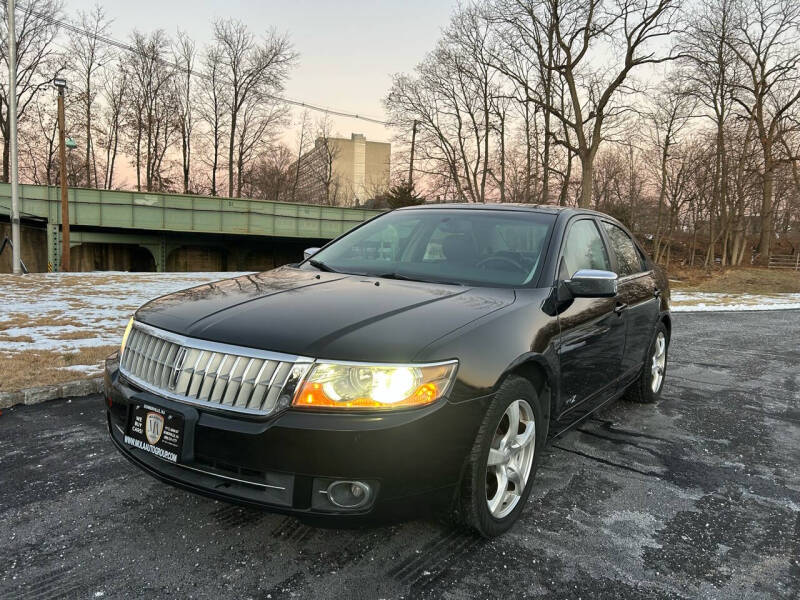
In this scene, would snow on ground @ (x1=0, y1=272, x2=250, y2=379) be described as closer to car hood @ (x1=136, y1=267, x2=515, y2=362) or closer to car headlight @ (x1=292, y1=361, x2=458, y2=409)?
car hood @ (x1=136, y1=267, x2=515, y2=362)

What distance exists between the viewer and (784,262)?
39156 mm

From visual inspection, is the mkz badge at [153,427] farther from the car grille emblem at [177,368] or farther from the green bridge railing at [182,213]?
the green bridge railing at [182,213]

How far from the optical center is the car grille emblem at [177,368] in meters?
Result: 2.23

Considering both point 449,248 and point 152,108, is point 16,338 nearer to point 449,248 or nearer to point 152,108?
point 449,248

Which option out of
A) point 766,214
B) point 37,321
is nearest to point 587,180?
point 766,214

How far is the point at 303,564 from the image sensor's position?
7.47 ft

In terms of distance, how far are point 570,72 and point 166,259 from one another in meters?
25.7

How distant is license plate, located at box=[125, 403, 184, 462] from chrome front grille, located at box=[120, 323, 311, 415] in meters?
0.08

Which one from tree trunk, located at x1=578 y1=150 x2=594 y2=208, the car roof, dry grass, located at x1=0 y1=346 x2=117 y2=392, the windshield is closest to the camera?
the windshield

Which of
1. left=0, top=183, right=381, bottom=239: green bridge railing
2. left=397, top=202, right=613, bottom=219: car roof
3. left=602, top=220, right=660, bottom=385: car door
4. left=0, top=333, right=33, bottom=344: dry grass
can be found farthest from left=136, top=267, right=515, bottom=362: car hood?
left=0, top=183, right=381, bottom=239: green bridge railing

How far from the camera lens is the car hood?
2.10 meters

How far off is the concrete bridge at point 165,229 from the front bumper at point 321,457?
31.9 metres

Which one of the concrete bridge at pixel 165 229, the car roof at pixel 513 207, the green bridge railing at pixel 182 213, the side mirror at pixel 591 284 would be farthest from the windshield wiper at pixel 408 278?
the green bridge railing at pixel 182 213

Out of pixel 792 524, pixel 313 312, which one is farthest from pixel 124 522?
pixel 792 524
